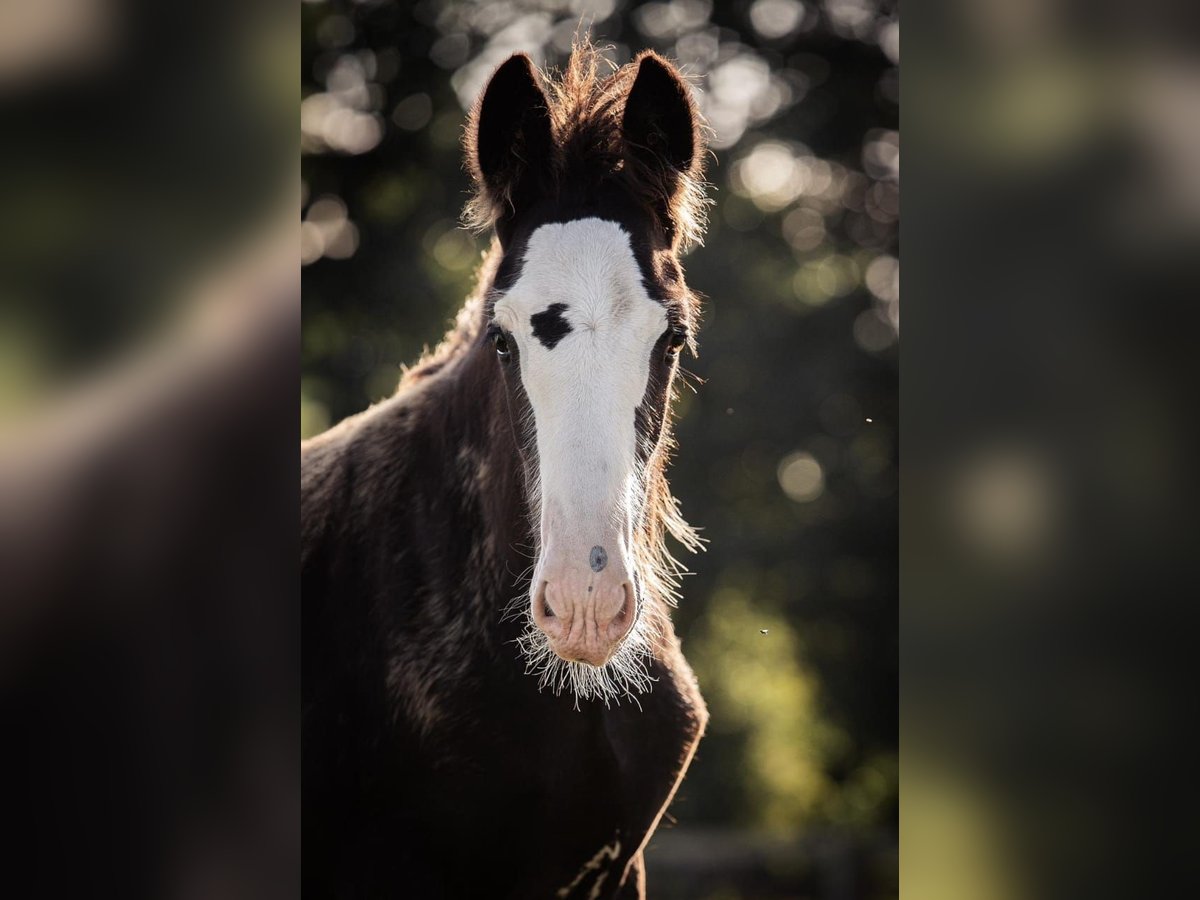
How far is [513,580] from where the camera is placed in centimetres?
173

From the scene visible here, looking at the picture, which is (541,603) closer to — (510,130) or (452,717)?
(452,717)

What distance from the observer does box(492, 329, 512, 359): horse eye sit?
1603mm

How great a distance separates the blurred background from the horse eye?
0.31 meters

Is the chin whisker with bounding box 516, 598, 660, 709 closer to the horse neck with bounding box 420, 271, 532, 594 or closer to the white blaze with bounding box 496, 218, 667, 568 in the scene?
the horse neck with bounding box 420, 271, 532, 594

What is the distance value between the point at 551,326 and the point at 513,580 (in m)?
0.51

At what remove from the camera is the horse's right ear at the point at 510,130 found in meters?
1.71
